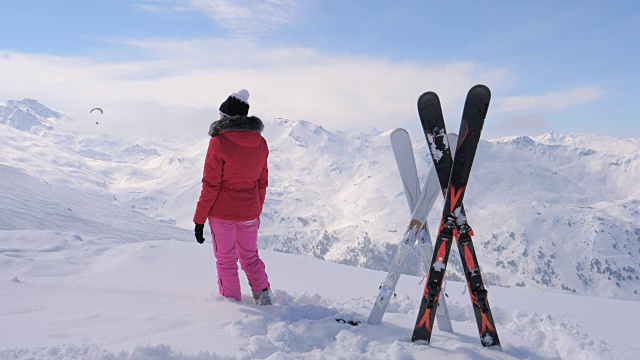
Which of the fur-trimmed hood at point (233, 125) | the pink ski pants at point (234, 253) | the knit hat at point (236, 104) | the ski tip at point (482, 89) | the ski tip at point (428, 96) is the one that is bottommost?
the pink ski pants at point (234, 253)

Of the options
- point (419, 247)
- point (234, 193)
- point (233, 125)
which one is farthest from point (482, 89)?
point (234, 193)

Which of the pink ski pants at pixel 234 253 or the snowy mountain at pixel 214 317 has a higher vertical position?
the pink ski pants at pixel 234 253

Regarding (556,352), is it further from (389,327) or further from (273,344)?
(273,344)

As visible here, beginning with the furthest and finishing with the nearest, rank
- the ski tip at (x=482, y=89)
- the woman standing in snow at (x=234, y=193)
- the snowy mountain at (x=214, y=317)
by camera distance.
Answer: the woman standing in snow at (x=234, y=193) < the ski tip at (x=482, y=89) < the snowy mountain at (x=214, y=317)

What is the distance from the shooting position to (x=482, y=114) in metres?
4.65

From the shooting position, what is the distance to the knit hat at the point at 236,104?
5.78m

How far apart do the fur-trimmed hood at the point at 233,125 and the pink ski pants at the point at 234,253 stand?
1097 millimetres

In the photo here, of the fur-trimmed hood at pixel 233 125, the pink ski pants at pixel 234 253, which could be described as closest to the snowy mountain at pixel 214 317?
the pink ski pants at pixel 234 253

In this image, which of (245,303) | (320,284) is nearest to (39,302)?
(245,303)

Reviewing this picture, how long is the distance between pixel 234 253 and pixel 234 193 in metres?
0.79

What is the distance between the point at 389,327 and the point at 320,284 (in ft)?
9.64

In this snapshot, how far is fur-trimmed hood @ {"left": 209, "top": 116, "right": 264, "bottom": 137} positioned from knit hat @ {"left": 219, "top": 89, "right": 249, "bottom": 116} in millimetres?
131

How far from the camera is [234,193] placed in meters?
5.75

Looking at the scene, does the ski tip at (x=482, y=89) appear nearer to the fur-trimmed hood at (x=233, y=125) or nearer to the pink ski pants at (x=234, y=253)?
the fur-trimmed hood at (x=233, y=125)
